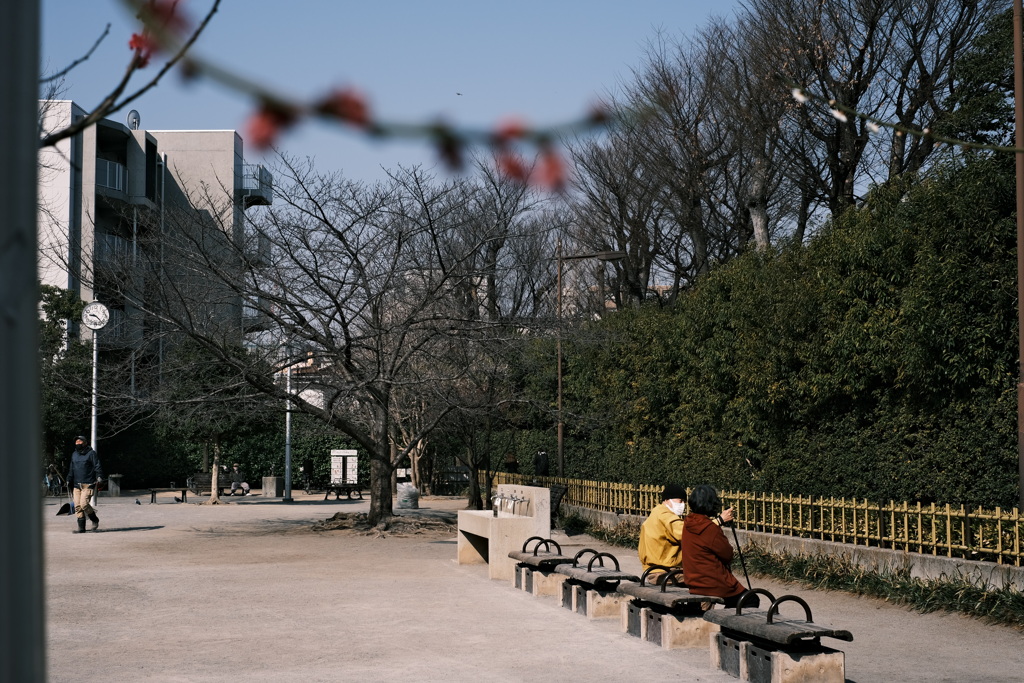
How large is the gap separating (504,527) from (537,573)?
2289 millimetres

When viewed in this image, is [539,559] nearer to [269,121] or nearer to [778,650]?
[778,650]

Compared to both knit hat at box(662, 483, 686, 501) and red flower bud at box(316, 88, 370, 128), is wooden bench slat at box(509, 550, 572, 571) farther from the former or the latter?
red flower bud at box(316, 88, 370, 128)

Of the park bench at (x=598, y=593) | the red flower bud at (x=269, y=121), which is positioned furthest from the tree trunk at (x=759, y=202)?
the red flower bud at (x=269, y=121)

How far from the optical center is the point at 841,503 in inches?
600

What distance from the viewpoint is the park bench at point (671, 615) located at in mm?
10086

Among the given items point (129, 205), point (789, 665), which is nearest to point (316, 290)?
point (789, 665)

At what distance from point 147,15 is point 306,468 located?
4505cm

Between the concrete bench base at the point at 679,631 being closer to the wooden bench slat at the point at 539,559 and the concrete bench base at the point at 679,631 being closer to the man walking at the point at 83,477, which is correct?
the wooden bench slat at the point at 539,559

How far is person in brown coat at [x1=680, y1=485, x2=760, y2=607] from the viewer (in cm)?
988

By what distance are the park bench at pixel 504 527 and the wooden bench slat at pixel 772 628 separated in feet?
23.4

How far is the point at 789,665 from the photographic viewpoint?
26.4ft

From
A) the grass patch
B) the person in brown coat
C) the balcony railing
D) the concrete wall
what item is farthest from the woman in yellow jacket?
the balcony railing

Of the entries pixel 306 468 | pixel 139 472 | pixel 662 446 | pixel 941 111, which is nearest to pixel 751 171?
pixel 941 111

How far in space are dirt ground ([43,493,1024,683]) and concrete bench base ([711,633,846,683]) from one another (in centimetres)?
30
